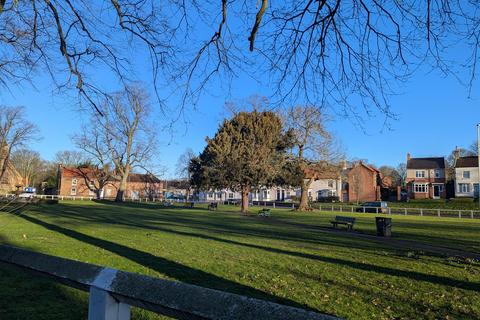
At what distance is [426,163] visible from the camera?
253 feet

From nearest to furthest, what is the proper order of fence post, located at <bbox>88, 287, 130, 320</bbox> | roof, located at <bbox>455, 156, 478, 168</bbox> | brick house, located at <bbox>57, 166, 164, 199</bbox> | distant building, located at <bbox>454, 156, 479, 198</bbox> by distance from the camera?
1. fence post, located at <bbox>88, 287, 130, 320</bbox>
2. distant building, located at <bbox>454, 156, 479, 198</bbox>
3. roof, located at <bbox>455, 156, 478, 168</bbox>
4. brick house, located at <bbox>57, 166, 164, 199</bbox>

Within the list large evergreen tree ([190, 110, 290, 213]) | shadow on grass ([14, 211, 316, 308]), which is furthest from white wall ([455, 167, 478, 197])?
shadow on grass ([14, 211, 316, 308])

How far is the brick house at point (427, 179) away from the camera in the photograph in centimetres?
7438

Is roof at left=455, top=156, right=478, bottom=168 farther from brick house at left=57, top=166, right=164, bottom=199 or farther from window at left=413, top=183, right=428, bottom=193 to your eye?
brick house at left=57, top=166, right=164, bottom=199

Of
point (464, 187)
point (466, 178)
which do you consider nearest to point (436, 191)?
point (464, 187)

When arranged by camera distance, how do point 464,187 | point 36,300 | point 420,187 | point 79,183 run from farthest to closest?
point 79,183
point 420,187
point 464,187
point 36,300

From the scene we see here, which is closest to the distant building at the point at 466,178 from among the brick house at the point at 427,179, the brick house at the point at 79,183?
the brick house at the point at 427,179

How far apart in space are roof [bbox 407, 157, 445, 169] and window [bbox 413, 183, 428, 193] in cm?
366

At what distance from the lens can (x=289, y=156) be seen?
47.3 m

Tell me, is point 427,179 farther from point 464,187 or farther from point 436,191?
point 464,187

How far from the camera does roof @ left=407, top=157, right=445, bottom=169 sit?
75.6 m

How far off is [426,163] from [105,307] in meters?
83.1

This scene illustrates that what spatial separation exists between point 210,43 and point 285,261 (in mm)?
7499

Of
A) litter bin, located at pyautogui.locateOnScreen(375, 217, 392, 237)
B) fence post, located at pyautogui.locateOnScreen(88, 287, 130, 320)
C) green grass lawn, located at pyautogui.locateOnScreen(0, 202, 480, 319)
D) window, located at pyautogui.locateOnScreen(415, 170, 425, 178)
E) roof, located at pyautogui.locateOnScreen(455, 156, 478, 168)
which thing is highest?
roof, located at pyautogui.locateOnScreen(455, 156, 478, 168)
